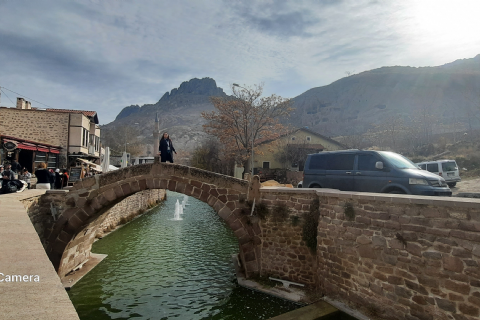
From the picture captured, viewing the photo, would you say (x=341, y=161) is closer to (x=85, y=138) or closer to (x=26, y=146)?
(x=26, y=146)

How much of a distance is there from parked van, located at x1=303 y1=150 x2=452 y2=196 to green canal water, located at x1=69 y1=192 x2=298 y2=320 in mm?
3898

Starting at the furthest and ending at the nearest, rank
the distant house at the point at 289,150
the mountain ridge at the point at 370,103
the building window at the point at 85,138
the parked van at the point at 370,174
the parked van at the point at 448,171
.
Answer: the mountain ridge at the point at 370,103
the distant house at the point at 289,150
the building window at the point at 85,138
the parked van at the point at 448,171
the parked van at the point at 370,174

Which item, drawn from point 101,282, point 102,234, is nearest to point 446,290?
point 101,282

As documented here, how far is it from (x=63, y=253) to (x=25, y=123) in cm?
2073

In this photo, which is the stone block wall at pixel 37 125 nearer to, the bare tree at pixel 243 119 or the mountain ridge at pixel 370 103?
the bare tree at pixel 243 119

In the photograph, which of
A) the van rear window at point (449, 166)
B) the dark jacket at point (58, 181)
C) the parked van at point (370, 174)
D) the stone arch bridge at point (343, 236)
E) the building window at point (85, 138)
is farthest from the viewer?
the building window at point (85, 138)

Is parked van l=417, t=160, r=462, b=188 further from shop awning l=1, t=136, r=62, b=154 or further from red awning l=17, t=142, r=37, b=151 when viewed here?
red awning l=17, t=142, r=37, b=151

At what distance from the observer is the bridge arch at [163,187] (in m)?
10.2

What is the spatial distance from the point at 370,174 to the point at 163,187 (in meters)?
6.51

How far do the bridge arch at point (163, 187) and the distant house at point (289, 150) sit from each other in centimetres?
2589

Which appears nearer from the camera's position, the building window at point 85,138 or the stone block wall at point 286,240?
the stone block wall at point 286,240

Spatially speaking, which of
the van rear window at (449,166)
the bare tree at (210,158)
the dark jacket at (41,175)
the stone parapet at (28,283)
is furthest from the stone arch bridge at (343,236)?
the bare tree at (210,158)

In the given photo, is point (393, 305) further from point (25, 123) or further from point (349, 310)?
point (25, 123)

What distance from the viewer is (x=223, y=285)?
10.5 metres
